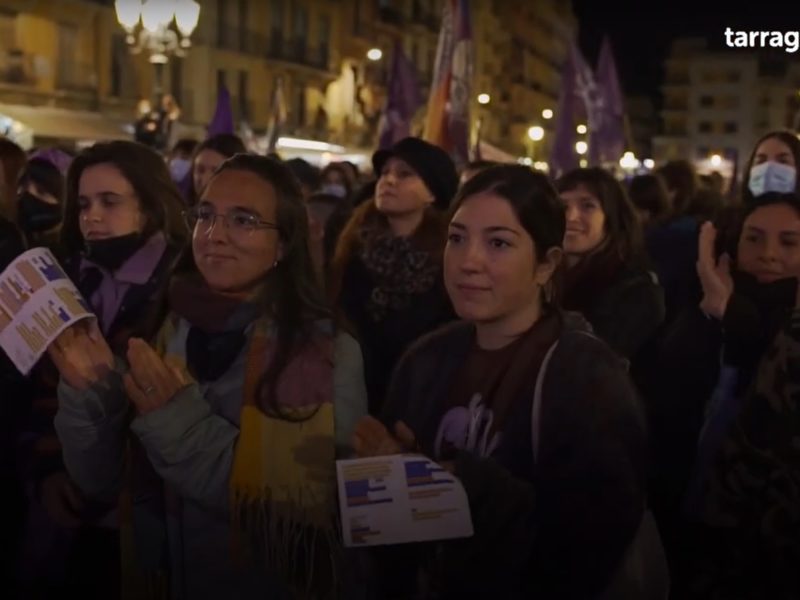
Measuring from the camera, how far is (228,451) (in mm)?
2805

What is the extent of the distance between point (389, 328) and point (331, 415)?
86.0 inches

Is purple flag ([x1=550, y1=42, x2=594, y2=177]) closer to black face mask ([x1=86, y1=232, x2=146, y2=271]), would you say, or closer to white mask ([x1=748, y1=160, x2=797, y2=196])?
white mask ([x1=748, y1=160, x2=797, y2=196])

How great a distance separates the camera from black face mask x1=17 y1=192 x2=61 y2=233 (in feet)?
17.8

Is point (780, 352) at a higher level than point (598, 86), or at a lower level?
lower

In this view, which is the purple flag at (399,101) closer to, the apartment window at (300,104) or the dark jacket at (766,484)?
the dark jacket at (766,484)

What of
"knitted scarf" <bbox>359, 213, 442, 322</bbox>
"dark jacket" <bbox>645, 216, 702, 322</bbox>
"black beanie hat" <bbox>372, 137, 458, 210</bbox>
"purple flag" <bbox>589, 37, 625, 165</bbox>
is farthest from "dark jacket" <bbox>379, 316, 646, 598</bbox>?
"purple flag" <bbox>589, 37, 625, 165</bbox>

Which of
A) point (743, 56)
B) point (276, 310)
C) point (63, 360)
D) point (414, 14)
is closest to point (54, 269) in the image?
point (63, 360)

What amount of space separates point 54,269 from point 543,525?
4.18ft

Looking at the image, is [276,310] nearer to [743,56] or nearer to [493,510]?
[493,510]

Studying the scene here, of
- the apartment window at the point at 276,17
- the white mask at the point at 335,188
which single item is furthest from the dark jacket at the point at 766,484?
the apartment window at the point at 276,17

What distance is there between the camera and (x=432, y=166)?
529cm

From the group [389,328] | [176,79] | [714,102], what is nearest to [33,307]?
[389,328]

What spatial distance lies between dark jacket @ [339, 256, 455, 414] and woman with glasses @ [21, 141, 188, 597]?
4.50ft

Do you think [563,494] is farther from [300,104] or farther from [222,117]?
[300,104]
